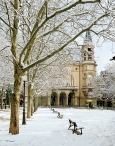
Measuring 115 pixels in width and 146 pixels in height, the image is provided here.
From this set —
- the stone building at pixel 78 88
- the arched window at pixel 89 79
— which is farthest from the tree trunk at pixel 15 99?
the arched window at pixel 89 79

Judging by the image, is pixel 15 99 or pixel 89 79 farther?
pixel 89 79

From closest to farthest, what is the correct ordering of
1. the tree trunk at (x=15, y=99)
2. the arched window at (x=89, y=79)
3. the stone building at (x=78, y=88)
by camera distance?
the tree trunk at (x=15, y=99) < the arched window at (x=89, y=79) < the stone building at (x=78, y=88)

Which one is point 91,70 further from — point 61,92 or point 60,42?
point 60,42

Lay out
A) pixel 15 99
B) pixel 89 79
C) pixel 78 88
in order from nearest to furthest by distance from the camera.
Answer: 1. pixel 15 99
2. pixel 89 79
3. pixel 78 88

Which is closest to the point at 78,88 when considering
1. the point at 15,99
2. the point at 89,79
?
the point at 89,79

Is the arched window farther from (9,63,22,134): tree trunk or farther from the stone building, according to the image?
(9,63,22,134): tree trunk

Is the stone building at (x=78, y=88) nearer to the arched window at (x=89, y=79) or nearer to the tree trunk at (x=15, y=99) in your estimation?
the arched window at (x=89, y=79)

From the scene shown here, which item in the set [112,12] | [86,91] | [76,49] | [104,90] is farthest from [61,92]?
[112,12]

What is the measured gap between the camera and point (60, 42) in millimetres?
16438

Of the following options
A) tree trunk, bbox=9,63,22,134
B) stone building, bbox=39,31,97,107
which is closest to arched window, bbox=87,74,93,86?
stone building, bbox=39,31,97,107

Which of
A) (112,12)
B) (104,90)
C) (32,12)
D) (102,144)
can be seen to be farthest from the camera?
(104,90)

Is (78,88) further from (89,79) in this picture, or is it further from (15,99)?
(15,99)

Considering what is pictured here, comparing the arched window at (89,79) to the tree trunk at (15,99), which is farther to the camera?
the arched window at (89,79)

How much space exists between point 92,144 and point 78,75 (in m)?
74.1
